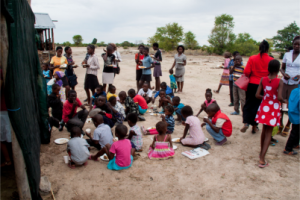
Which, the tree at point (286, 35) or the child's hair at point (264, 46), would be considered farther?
the tree at point (286, 35)

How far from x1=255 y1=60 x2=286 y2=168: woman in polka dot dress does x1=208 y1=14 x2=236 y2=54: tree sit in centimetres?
3127

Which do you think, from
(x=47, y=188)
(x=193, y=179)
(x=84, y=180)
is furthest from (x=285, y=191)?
(x=47, y=188)

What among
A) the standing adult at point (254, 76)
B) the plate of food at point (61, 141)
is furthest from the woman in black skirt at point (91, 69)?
the standing adult at point (254, 76)

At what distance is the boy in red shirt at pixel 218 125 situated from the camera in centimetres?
432

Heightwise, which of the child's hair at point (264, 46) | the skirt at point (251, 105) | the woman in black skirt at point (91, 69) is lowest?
the skirt at point (251, 105)

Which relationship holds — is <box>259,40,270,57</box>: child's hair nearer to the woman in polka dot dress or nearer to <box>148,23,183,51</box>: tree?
the woman in polka dot dress

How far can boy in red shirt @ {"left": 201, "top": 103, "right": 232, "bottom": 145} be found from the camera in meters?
4.32

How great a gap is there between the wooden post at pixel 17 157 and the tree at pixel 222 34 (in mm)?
33638

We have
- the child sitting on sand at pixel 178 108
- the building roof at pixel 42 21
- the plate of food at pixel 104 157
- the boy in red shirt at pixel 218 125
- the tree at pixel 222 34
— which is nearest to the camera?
the plate of food at pixel 104 157

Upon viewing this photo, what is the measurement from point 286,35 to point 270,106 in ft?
120

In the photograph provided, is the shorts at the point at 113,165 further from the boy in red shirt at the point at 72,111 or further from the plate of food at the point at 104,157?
the boy in red shirt at the point at 72,111

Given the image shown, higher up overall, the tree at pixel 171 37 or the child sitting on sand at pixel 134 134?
the tree at pixel 171 37

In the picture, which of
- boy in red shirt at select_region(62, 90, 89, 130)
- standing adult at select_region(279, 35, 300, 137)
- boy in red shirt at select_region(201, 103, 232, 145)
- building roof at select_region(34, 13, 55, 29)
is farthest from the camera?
building roof at select_region(34, 13, 55, 29)

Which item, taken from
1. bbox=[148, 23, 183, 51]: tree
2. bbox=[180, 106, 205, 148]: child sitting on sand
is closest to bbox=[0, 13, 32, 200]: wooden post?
bbox=[180, 106, 205, 148]: child sitting on sand
